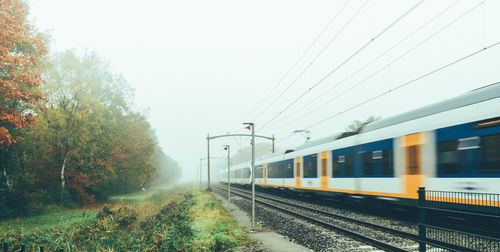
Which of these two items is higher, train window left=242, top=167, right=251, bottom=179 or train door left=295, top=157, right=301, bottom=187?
train door left=295, top=157, right=301, bottom=187

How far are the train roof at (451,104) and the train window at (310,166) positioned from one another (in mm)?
7392

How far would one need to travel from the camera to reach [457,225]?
5.29m

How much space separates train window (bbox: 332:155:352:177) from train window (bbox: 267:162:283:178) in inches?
459

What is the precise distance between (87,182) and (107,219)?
13.2m

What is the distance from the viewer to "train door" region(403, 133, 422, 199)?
13.1m

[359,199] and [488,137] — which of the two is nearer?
[488,137]

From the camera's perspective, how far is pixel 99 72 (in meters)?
42.5

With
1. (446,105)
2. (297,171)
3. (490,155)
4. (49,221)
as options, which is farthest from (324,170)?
(49,221)

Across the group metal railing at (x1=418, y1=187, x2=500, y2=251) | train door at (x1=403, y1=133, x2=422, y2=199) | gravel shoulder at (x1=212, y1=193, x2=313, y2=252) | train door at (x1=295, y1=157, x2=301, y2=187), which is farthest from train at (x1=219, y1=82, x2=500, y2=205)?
metal railing at (x1=418, y1=187, x2=500, y2=251)

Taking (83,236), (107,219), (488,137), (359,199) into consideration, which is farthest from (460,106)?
(107,219)

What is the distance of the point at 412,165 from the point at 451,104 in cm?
245

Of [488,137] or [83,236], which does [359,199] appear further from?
[83,236]

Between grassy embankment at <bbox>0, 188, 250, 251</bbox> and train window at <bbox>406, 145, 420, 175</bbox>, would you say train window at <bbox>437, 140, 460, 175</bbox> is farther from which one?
grassy embankment at <bbox>0, 188, 250, 251</bbox>

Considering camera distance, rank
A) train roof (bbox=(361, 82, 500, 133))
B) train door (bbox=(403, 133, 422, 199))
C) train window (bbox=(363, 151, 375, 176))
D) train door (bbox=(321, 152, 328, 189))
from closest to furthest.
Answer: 1. train roof (bbox=(361, 82, 500, 133))
2. train door (bbox=(403, 133, 422, 199))
3. train window (bbox=(363, 151, 375, 176))
4. train door (bbox=(321, 152, 328, 189))
